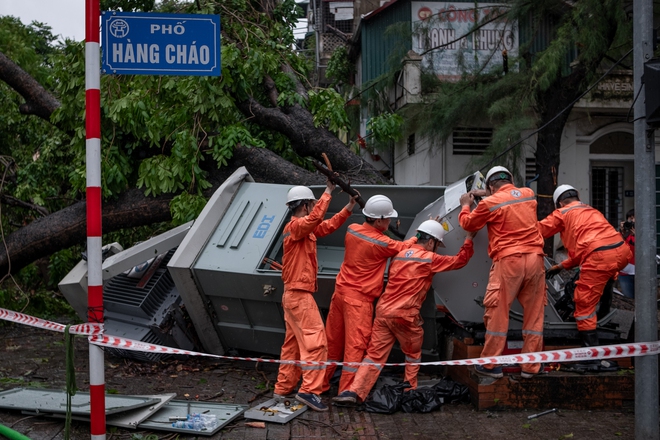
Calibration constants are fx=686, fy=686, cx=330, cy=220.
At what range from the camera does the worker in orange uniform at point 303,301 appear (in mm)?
5332

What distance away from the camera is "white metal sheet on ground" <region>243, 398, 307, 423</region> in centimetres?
494

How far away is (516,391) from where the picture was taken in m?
5.16

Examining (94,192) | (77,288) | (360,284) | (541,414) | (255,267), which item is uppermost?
(94,192)

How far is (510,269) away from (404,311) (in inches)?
34.2

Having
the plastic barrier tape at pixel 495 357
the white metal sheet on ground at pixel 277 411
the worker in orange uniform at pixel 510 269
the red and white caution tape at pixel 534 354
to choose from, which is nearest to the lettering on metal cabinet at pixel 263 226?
the plastic barrier tape at pixel 495 357

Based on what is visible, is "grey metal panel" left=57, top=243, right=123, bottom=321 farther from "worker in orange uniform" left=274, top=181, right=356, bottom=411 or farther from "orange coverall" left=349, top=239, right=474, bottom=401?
"orange coverall" left=349, top=239, right=474, bottom=401

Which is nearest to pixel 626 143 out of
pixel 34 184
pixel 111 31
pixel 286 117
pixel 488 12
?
pixel 488 12

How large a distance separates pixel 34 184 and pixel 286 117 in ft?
11.4

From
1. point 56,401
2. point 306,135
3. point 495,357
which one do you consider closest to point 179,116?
point 306,135

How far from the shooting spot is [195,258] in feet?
20.8

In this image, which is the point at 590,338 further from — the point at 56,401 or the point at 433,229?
the point at 56,401

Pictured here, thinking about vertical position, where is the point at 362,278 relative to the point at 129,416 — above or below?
above

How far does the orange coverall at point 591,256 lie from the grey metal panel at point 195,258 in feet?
10.0

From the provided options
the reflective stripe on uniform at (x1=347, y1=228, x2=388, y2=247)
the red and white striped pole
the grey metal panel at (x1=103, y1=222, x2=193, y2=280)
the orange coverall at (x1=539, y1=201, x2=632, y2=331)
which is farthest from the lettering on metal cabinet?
the red and white striped pole
